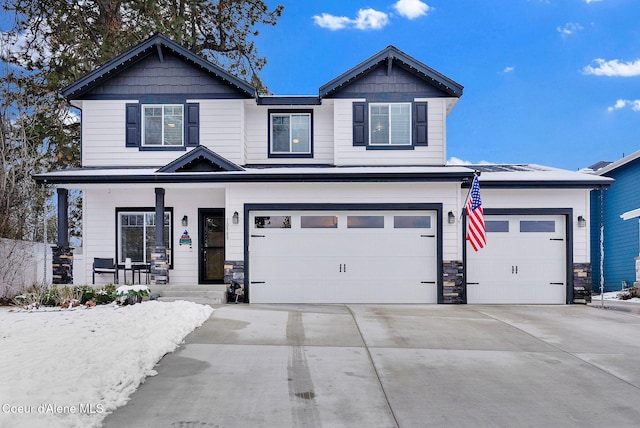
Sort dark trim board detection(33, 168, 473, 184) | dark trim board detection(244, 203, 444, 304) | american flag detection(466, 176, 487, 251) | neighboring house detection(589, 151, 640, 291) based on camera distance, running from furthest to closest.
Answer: neighboring house detection(589, 151, 640, 291) < dark trim board detection(244, 203, 444, 304) < dark trim board detection(33, 168, 473, 184) < american flag detection(466, 176, 487, 251)

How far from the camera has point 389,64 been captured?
47.3 feet

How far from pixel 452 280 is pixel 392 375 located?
278 inches

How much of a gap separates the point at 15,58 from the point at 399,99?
1415cm

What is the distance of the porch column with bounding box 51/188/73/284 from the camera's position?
1321 centimetres

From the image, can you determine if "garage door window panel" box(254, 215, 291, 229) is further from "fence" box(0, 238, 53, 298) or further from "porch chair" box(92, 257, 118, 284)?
"fence" box(0, 238, 53, 298)

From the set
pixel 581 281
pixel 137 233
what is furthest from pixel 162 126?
pixel 581 281

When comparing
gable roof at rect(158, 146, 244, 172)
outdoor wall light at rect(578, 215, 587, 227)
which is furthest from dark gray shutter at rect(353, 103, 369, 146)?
outdoor wall light at rect(578, 215, 587, 227)

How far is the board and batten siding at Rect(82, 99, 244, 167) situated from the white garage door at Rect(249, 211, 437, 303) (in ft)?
9.69

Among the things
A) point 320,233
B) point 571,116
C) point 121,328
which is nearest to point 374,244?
point 320,233

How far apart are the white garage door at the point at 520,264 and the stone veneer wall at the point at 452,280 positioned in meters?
0.44

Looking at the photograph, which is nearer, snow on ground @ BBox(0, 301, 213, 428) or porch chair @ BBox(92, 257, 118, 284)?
snow on ground @ BBox(0, 301, 213, 428)

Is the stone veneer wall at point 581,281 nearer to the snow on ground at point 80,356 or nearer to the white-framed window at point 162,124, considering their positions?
the snow on ground at point 80,356

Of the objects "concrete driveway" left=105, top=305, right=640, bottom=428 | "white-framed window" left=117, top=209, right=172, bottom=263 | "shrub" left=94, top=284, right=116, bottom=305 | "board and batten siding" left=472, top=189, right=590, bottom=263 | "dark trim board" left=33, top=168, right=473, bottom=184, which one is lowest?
"concrete driveway" left=105, top=305, right=640, bottom=428

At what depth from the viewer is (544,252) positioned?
1327cm
